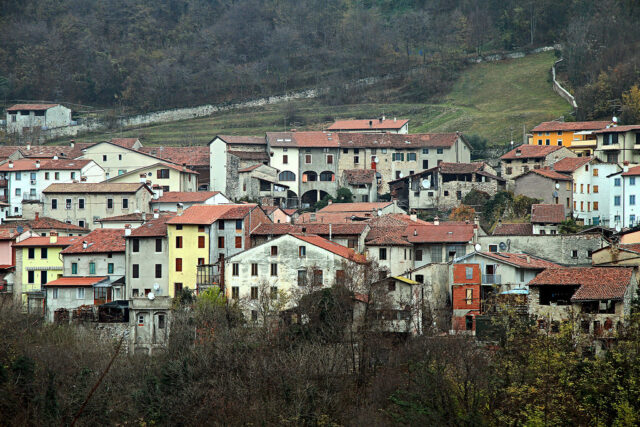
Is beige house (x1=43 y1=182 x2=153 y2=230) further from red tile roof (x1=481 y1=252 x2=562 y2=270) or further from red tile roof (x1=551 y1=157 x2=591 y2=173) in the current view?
red tile roof (x1=481 y1=252 x2=562 y2=270)

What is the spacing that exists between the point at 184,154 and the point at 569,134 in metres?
29.0

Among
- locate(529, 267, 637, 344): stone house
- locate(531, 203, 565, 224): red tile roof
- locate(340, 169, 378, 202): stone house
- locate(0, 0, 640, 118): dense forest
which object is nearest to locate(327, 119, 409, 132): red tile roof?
locate(340, 169, 378, 202): stone house

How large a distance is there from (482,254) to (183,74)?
265ft

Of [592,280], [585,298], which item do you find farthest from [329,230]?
[585,298]

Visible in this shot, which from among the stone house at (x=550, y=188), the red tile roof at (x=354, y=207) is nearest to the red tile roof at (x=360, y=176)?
the red tile roof at (x=354, y=207)

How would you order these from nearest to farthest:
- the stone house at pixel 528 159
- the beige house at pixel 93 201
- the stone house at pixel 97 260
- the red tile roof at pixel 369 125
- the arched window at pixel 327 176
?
the stone house at pixel 97 260 → the beige house at pixel 93 201 → the stone house at pixel 528 159 → the arched window at pixel 327 176 → the red tile roof at pixel 369 125

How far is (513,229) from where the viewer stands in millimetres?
65938

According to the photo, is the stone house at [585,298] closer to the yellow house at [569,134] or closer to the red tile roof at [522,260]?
the red tile roof at [522,260]

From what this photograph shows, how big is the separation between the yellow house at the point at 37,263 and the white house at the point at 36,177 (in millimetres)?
16520

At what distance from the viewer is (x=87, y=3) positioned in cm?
15262

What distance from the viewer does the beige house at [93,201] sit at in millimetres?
75000

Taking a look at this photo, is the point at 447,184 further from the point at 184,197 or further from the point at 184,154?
the point at 184,154

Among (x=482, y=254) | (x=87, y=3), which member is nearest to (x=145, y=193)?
(x=482, y=254)

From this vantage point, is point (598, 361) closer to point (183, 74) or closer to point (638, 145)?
point (638, 145)
